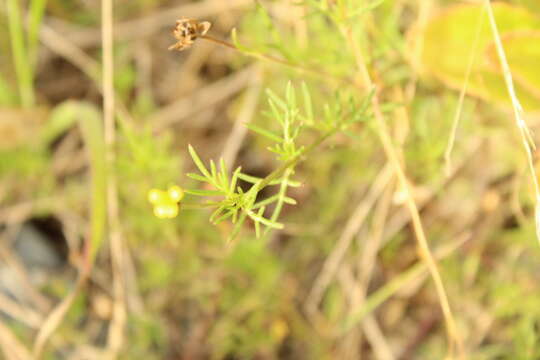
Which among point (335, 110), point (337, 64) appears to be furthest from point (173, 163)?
point (335, 110)

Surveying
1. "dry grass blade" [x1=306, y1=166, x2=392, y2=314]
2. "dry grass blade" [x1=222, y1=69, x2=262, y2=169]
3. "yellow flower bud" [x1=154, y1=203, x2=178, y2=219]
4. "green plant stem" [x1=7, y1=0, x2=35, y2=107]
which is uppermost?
"green plant stem" [x1=7, y1=0, x2=35, y2=107]

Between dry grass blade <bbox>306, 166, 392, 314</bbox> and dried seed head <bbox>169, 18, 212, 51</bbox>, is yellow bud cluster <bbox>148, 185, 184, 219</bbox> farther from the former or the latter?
dry grass blade <bbox>306, 166, 392, 314</bbox>

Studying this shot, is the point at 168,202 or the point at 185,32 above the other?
the point at 185,32

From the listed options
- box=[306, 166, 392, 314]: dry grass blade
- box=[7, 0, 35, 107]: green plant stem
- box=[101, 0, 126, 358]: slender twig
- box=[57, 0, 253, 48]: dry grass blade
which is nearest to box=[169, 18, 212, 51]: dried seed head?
box=[101, 0, 126, 358]: slender twig

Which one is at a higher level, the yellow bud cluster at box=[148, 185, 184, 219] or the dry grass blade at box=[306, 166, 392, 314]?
the yellow bud cluster at box=[148, 185, 184, 219]

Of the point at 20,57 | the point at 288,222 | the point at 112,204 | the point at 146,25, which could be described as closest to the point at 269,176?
the point at 112,204

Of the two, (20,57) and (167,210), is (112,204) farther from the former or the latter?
(167,210)

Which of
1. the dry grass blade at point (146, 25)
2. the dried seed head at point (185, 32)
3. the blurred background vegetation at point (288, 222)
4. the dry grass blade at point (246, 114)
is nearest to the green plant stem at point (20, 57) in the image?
the blurred background vegetation at point (288, 222)

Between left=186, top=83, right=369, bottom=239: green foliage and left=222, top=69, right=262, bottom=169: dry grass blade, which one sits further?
left=222, top=69, right=262, bottom=169: dry grass blade
